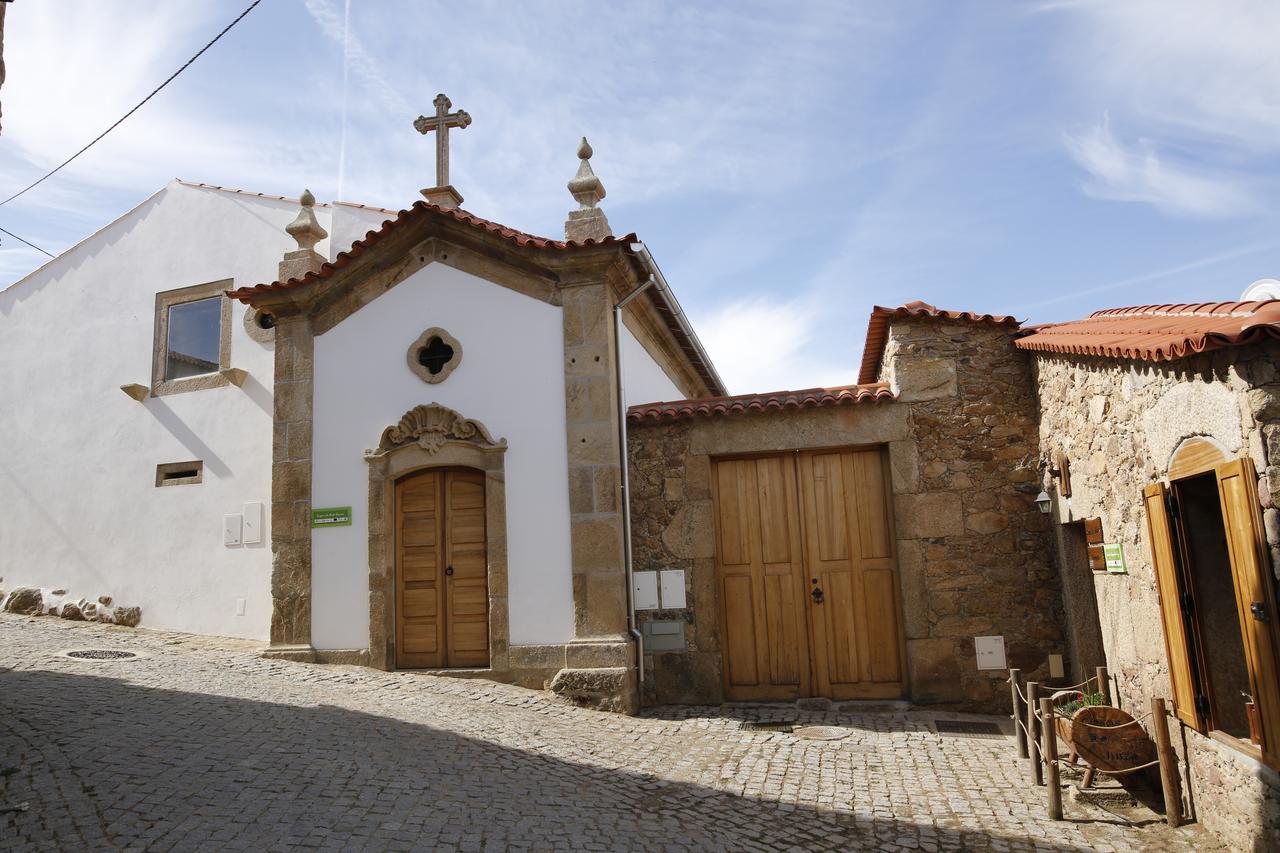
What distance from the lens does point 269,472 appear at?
10.7 meters

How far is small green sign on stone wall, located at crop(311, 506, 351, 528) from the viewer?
340 inches

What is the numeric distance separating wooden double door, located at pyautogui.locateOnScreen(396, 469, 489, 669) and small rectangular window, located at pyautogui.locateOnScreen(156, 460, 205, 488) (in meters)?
3.96

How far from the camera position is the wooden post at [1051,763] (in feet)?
16.6

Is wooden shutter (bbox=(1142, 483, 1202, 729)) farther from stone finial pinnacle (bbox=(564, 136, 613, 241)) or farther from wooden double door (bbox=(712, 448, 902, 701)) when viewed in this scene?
stone finial pinnacle (bbox=(564, 136, 613, 241))

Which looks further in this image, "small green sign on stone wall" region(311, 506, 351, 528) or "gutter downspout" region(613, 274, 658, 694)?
"small green sign on stone wall" region(311, 506, 351, 528)

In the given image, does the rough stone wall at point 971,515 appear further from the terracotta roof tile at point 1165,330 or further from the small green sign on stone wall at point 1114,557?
→ the small green sign on stone wall at point 1114,557

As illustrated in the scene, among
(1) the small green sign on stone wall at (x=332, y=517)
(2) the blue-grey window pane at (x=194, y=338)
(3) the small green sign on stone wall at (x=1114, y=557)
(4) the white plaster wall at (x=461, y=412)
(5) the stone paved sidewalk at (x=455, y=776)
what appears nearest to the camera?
(5) the stone paved sidewalk at (x=455, y=776)

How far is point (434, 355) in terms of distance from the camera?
875cm

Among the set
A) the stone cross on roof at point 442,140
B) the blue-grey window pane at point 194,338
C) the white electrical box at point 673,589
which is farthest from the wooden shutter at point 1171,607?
the blue-grey window pane at point 194,338

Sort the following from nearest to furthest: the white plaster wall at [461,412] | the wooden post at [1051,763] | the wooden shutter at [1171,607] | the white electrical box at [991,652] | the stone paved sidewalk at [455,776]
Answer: the stone paved sidewalk at [455,776] < the wooden shutter at [1171,607] < the wooden post at [1051,763] < the white electrical box at [991,652] < the white plaster wall at [461,412]

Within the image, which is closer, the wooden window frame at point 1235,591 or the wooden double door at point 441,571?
the wooden window frame at point 1235,591

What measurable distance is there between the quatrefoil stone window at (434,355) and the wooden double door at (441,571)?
96cm

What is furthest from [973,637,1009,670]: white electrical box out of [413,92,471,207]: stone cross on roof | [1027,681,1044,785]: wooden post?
[413,92,471,207]: stone cross on roof

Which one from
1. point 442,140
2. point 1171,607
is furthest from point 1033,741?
point 442,140
